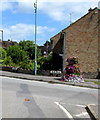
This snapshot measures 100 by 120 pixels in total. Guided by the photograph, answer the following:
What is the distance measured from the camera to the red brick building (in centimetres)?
2691

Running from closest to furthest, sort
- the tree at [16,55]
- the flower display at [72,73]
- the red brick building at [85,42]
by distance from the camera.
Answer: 1. the flower display at [72,73]
2. the red brick building at [85,42]
3. the tree at [16,55]

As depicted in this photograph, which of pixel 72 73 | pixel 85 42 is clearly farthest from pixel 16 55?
pixel 72 73

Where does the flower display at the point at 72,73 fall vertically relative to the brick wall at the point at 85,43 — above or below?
below

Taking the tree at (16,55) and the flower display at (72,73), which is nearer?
the flower display at (72,73)

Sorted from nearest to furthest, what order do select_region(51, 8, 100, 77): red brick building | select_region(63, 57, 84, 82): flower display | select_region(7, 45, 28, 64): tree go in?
1. select_region(63, 57, 84, 82): flower display
2. select_region(51, 8, 100, 77): red brick building
3. select_region(7, 45, 28, 64): tree

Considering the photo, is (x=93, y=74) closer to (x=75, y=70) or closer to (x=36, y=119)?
(x=75, y=70)

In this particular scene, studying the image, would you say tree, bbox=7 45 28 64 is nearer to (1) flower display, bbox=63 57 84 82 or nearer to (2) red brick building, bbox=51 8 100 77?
(2) red brick building, bbox=51 8 100 77

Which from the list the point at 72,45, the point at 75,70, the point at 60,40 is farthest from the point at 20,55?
the point at 75,70

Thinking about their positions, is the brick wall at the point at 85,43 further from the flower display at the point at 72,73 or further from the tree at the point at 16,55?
the tree at the point at 16,55

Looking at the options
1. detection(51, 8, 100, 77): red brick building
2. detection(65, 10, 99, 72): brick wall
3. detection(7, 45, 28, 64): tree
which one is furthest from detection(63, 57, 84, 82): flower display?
detection(7, 45, 28, 64): tree

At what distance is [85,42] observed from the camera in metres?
27.1

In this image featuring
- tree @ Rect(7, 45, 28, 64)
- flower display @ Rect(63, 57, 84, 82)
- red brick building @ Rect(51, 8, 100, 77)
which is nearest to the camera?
flower display @ Rect(63, 57, 84, 82)

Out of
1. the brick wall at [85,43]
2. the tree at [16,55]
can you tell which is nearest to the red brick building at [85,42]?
the brick wall at [85,43]

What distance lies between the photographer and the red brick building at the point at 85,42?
26.9m
